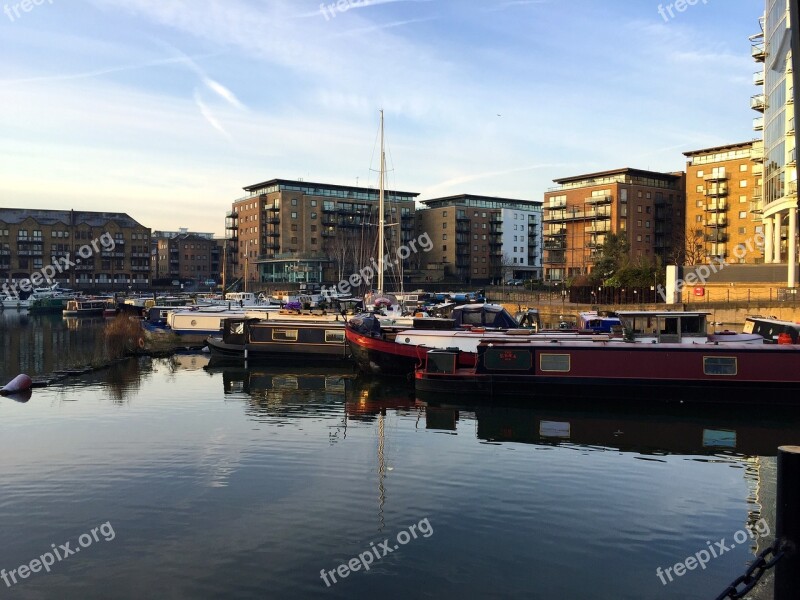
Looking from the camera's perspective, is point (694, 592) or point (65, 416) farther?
point (65, 416)

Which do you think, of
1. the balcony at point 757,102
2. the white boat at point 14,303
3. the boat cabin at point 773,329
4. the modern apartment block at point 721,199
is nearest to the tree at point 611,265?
the balcony at point 757,102

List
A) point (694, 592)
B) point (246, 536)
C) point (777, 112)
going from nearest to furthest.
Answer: point (694, 592) → point (246, 536) → point (777, 112)

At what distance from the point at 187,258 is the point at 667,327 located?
145756 mm

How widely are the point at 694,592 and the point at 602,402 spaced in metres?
14.2

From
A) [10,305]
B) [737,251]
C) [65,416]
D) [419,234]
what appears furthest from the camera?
[419,234]

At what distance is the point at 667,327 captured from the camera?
24.3m

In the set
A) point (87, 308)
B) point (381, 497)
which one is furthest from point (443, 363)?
point (87, 308)

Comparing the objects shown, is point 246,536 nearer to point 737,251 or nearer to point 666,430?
point 666,430

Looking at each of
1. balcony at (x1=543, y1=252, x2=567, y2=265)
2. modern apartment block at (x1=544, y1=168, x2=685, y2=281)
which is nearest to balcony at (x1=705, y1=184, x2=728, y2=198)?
modern apartment block at (x1=544, y1=168, x2=685, y2=281)

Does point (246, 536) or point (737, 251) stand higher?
point (737, 251)

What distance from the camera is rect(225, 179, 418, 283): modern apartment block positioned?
11250 cm

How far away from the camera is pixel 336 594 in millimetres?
8781

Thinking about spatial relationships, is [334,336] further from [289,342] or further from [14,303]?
[14,303]

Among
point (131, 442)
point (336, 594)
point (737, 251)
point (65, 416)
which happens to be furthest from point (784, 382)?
point (737, 251)
